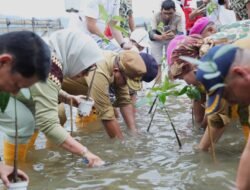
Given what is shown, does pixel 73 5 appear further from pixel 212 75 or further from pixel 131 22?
pixel 212 75

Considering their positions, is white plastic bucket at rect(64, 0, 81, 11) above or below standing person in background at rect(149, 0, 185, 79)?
above

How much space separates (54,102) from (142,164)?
2.48 feet

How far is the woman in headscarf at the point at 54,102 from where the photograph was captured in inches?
125

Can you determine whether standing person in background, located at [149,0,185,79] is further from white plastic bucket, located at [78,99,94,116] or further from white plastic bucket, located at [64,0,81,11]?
white plastic bucket, located at [78,99,94,116]

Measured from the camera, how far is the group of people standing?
209 cm

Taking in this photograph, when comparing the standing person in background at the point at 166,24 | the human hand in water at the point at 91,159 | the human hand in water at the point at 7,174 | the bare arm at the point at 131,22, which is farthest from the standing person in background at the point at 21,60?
the standing person in background at the point at 166,24

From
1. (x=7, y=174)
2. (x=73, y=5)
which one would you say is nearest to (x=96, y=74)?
(x=7, y=174)

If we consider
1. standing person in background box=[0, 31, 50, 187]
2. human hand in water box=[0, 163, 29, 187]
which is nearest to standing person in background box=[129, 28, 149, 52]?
human hand in water box=[0, 163, 29, 187]

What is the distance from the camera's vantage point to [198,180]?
3.06 metres

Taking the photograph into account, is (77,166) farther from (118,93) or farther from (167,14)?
(167,14)

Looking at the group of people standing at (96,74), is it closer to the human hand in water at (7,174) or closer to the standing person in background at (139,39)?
the human hand in water at (7,174)

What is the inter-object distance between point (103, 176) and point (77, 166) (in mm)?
332

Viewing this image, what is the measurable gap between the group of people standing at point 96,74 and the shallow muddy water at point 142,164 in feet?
0.46

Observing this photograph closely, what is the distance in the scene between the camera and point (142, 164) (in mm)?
3453
